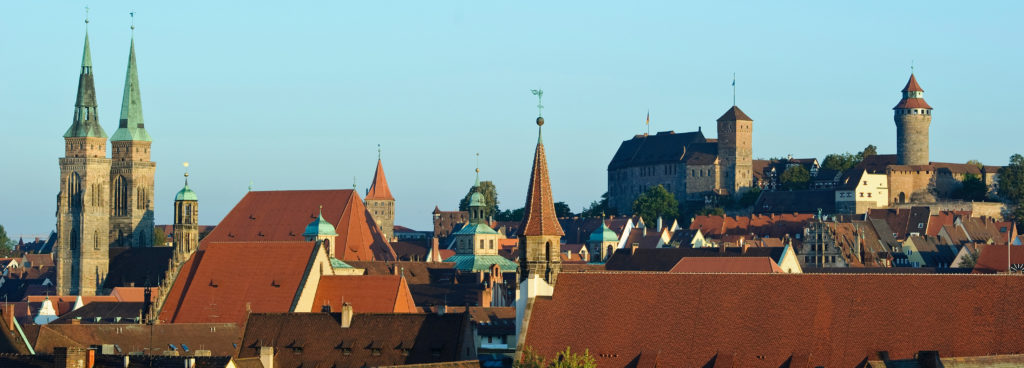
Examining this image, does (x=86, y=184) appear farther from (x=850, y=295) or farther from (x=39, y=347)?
(x=850, y=295)

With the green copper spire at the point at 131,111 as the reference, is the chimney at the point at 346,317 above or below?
below

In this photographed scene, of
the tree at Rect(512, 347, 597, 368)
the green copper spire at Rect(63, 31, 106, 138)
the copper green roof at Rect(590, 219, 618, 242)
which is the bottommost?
the tree at Rect(512, 347, 597, 368)

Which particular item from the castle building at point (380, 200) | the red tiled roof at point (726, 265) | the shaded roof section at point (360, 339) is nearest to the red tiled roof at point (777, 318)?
the shaded roof section at point (360, 339)

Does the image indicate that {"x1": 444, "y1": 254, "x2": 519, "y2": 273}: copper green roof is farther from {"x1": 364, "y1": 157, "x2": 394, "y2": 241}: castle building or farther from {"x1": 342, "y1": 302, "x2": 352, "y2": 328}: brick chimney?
{"x1": 342, "y1": 302, "x2": 352, "y2": 328}: brick chimney

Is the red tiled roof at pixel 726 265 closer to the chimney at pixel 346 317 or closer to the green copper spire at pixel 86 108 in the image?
the chimney at pixel 346 317

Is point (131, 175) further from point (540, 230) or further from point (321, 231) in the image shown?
point (540, 230)

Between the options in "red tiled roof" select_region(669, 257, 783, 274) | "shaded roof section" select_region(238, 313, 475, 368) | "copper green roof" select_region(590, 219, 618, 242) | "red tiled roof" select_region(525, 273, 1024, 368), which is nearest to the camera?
"red tiled roof" select_region(525, 273, 1024, 368)

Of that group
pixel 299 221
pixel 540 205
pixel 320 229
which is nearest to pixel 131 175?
pixel 299 221

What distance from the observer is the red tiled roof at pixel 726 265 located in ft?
355

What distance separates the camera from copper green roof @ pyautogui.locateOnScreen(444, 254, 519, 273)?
134 meters

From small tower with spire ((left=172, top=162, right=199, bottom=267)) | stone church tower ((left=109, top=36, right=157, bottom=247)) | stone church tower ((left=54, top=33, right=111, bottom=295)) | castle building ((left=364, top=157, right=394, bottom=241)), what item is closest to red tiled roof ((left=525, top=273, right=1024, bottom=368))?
small tower with spire ((left=172, top=162, right=199, bottom=267))

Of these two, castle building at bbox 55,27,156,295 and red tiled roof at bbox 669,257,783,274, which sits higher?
castle building at bbox 55,27,156,295

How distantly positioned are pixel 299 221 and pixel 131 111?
31.1m

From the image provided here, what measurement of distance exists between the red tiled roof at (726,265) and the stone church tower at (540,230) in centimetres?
4308
